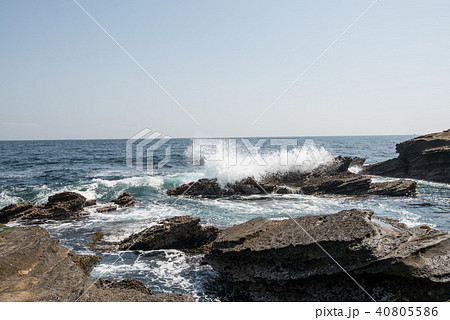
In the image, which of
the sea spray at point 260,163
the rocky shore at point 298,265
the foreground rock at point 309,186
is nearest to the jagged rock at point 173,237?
the rocky shore at point 298,265

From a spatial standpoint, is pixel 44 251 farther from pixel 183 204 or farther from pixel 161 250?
pixel 183 204

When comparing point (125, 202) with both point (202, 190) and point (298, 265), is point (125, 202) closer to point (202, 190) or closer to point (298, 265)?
point (202, 190)

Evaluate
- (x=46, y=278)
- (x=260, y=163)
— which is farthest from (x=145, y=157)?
(x=46, y=278)

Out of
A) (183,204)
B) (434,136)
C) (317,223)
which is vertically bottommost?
(183,204)

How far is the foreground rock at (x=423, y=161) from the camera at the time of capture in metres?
21.1

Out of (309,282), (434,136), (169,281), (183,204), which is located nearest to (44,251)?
(169,281)

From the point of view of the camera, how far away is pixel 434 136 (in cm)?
2367

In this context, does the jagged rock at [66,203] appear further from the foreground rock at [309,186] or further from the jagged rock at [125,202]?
the foreground rock at [309,186]

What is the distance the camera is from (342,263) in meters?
5.20

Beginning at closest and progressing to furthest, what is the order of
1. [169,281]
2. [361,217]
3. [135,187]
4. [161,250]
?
[361,217]
[169,281]
[161,250]
[135,187]

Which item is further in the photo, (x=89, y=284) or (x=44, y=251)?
(x=44, y=251)

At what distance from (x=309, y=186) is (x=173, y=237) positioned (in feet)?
35.4

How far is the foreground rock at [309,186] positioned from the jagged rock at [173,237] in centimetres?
826
